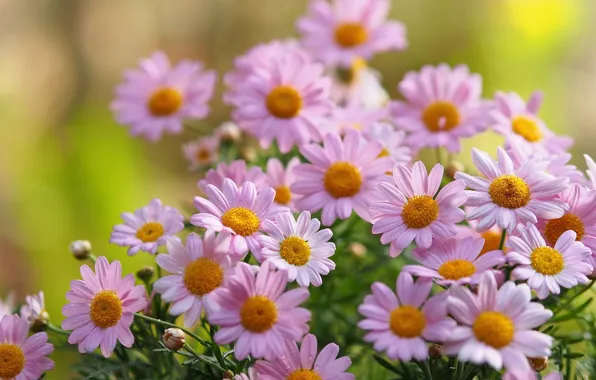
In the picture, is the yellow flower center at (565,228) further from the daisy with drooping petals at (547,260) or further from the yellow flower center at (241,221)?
the yellow flower center at (241,221)

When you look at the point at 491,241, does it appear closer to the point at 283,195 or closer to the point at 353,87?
the point at 283,195

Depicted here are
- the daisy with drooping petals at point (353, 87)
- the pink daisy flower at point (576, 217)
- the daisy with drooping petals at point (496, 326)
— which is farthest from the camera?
the daisy with drooping petals at point (353, 87)

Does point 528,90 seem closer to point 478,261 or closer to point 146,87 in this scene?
point 146,87

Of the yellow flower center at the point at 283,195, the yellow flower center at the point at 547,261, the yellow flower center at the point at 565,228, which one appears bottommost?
the yellow flower center at the point at 283,195

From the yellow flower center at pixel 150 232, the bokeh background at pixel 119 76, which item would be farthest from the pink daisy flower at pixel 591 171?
the bokeh background at pixel 119 76

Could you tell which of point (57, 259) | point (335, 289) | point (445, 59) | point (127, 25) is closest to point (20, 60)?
point (127, 25)

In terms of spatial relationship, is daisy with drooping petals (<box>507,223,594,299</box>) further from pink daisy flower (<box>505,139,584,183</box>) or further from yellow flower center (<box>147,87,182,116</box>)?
yellow flower center (<box>147,87,182,116</box>)
